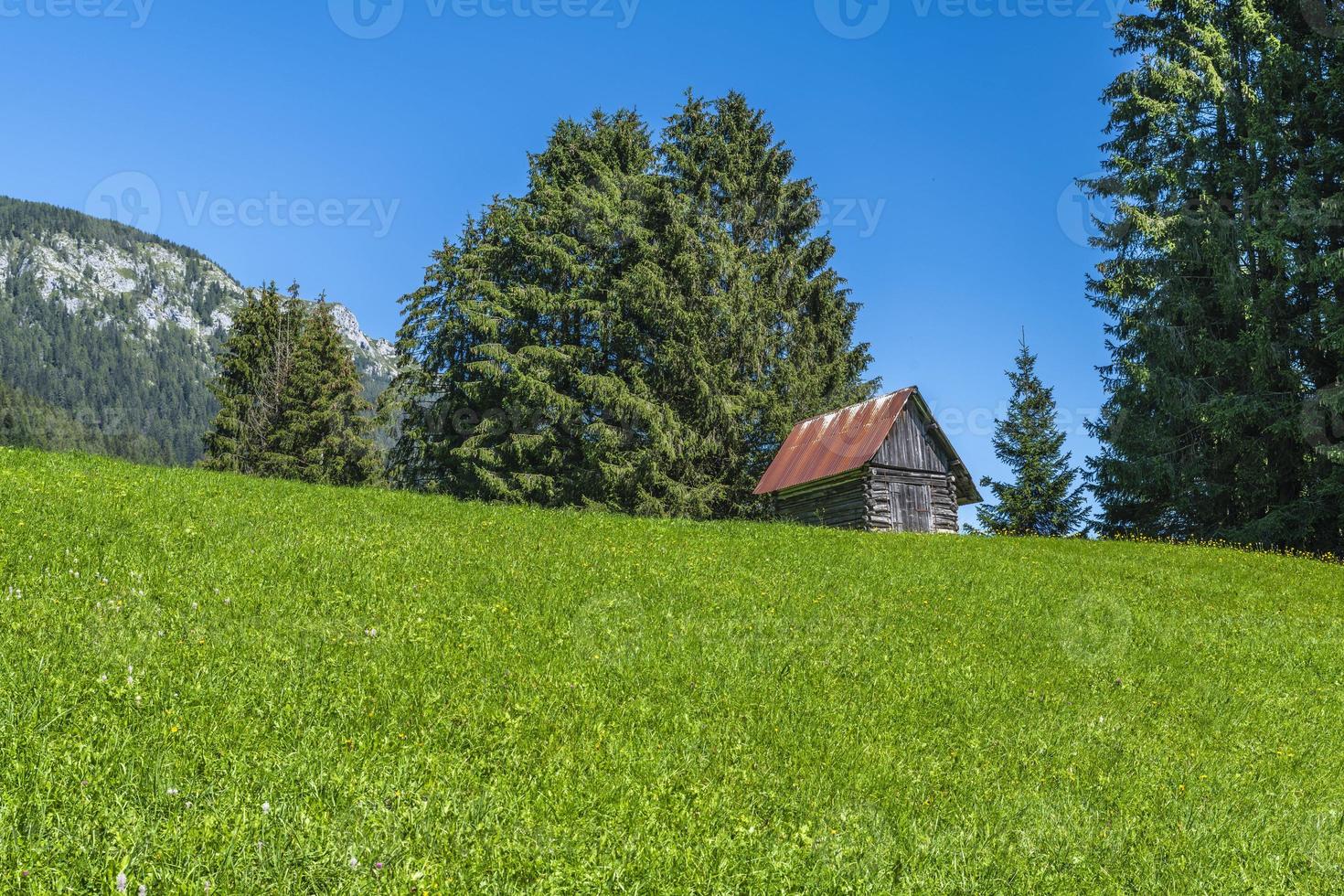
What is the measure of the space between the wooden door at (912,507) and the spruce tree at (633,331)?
744 cm

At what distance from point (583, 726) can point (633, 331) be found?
2891 cm

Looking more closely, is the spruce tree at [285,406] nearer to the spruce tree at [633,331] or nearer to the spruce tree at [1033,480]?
the spruce tree at [633,331]

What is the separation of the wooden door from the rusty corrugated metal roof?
76.3 inches

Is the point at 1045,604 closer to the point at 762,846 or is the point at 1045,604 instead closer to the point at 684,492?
the point at 762,846

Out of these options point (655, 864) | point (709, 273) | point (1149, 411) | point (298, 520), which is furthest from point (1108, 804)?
point (709, 273)

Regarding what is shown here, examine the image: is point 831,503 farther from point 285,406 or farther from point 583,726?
point 285,406

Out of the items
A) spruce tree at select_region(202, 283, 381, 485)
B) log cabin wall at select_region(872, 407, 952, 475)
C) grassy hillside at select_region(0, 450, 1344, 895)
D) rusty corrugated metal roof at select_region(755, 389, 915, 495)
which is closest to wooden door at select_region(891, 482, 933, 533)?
log cabin wall at select_region(872, 407, 952, 475)

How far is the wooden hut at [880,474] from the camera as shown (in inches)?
1204

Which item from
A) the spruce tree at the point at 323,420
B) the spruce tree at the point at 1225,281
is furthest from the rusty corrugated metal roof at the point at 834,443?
the spruce tree at the point at 323,420

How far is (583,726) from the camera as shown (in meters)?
6.92

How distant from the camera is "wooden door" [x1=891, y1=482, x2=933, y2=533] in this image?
30.9m

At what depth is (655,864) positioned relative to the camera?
16.7 ft

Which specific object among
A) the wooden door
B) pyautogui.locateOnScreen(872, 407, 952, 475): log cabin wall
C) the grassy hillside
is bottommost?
the grassy hillside

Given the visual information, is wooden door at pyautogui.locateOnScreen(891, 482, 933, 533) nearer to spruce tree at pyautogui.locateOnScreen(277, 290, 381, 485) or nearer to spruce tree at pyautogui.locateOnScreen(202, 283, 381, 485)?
spruce tree at pyautogui.locateOnScreen(277, 290, 381, 485)
